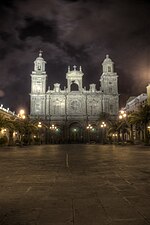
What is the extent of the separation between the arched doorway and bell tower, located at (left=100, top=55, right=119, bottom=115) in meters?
11.4

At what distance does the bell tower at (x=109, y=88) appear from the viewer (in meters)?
90.4

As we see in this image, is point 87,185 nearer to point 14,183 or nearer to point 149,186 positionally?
point 149,186

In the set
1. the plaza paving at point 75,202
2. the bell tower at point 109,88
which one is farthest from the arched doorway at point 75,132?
the plaza paving at point 75,202

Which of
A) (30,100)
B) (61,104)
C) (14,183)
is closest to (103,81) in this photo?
(61,104)

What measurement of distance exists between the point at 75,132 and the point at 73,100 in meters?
11.5

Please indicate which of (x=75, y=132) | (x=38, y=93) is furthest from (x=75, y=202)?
(x=75, y=132)

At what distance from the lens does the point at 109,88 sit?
300ft

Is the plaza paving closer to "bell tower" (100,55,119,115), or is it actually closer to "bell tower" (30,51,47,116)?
"bell tower" (30,51,47,116)

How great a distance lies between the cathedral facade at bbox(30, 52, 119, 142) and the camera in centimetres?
8806

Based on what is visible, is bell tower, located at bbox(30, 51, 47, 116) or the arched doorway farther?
the arched doorway

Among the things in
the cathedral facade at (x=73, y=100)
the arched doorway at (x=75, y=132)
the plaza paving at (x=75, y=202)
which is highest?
the cathedral facade at (x=73, y=100)

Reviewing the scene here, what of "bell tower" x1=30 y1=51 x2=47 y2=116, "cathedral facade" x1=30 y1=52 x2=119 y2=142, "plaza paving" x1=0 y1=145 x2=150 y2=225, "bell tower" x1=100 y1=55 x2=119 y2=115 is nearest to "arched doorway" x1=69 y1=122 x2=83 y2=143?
"cathedral facade" x1=30 y1=52 x2=119 y2=142

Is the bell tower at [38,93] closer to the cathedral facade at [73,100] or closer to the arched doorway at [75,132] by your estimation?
the cathedral facade at [73,100]

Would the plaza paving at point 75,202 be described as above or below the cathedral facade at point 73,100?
below
